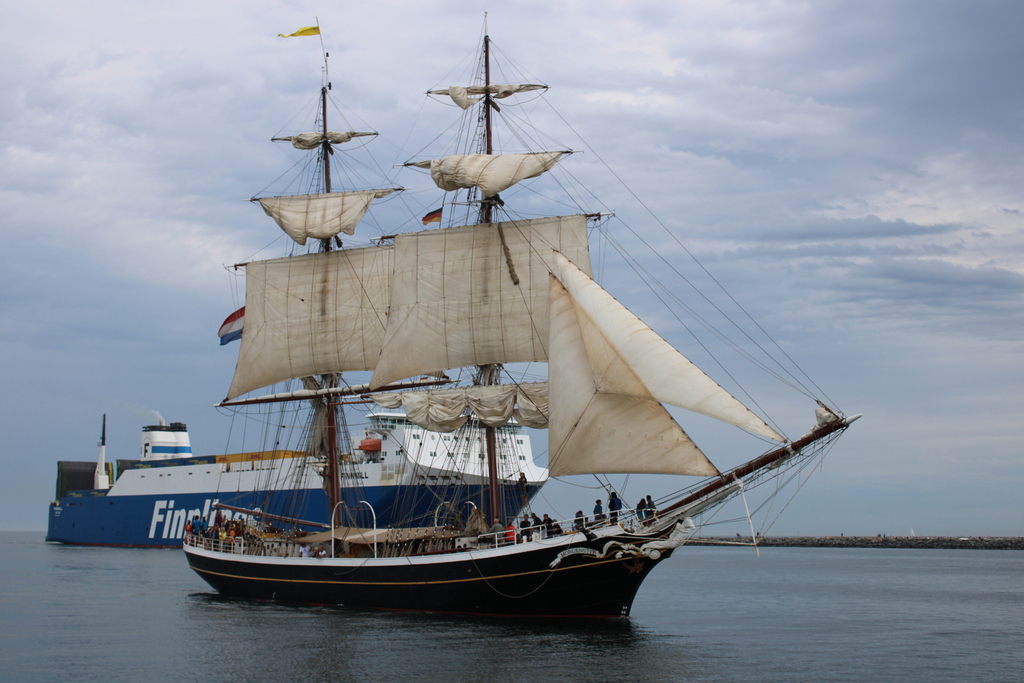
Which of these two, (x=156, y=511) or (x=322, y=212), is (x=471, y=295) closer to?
(x=322, y=212)

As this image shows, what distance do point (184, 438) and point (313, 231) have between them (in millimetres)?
52667

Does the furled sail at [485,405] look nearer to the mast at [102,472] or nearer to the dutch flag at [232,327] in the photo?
the dutch flag at [232,327]

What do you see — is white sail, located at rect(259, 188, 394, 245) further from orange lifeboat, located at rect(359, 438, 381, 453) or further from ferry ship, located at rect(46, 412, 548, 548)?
orange lifeboat, located at rect(359, 438, 381, 453)

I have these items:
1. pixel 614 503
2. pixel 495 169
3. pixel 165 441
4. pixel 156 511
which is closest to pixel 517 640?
pixel 614 503

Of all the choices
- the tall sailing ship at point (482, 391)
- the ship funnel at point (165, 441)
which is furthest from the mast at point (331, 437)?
the ship funnel at point (165, 441)

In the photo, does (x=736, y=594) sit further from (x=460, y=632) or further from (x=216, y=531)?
(x=216, y=531)

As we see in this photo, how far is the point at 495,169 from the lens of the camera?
38.0 metres

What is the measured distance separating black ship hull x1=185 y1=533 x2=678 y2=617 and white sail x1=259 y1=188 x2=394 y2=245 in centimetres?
1698

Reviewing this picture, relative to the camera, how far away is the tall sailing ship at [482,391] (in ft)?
88.7

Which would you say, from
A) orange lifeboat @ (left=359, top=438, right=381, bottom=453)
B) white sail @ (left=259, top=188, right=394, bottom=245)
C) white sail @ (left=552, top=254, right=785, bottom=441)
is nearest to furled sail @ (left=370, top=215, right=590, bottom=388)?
white sail @ (left=259, top=188, right=394, bottom=245)

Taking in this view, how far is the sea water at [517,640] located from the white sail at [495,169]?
1761 centimetres

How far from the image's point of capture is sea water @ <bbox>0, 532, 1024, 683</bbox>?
2253 cm

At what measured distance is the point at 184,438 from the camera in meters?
90.0

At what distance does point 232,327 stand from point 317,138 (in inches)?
441
